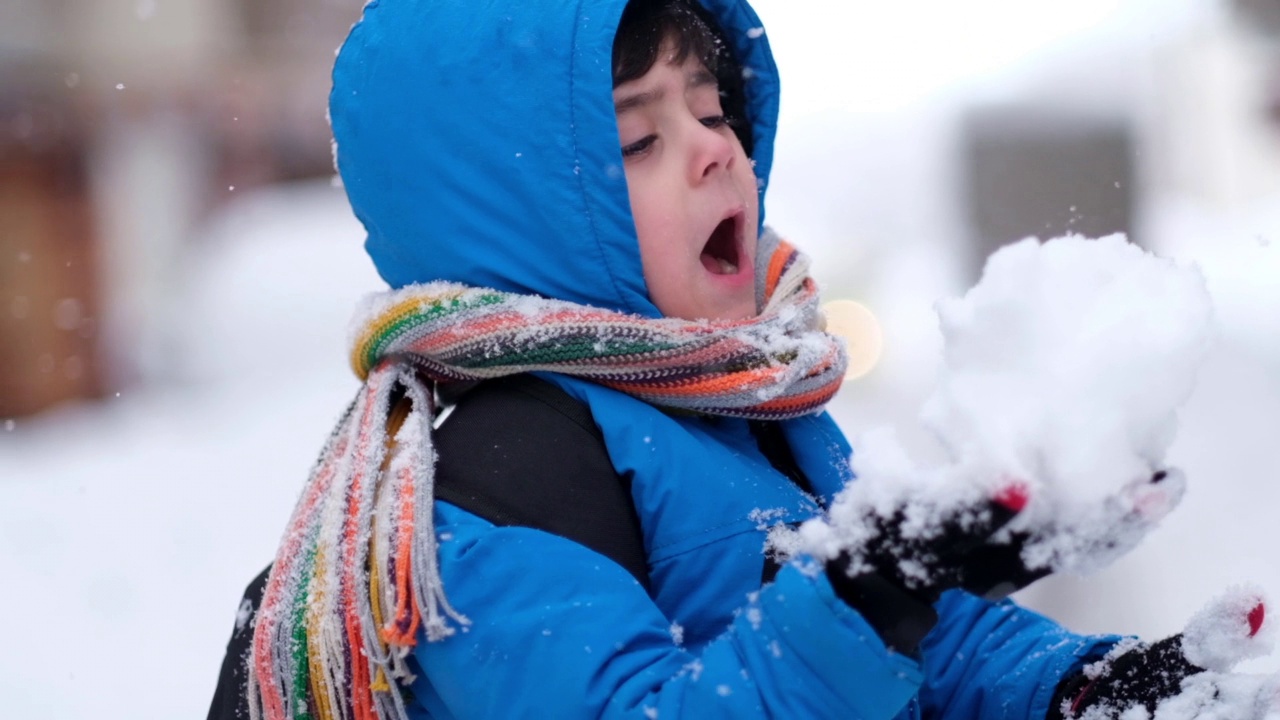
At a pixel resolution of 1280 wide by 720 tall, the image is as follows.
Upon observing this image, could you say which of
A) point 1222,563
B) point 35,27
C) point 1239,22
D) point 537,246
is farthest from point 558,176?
point 35,27

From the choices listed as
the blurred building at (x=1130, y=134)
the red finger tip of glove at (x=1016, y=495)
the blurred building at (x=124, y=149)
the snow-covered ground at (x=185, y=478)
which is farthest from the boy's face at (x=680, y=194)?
the blurred building at (x=124, y=149)

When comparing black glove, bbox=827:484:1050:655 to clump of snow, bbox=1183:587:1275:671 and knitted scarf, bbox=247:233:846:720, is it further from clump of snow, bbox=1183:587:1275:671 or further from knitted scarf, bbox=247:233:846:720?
clump of snow, bbox=1183:587:1275:671

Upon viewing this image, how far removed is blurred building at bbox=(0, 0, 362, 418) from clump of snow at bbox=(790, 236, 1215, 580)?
563cm

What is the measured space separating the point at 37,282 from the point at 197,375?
1.08 meters

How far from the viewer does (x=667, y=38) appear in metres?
1.55

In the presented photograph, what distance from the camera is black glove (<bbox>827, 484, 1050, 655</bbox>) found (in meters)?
0.95

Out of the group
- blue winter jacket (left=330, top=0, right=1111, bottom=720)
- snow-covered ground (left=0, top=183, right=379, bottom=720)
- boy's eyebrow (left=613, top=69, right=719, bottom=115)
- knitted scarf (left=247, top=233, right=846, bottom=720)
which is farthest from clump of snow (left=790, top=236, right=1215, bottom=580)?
snow-covered ground (left=0, top=183, right=379, bottom=720)

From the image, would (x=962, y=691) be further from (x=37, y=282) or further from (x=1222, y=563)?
(x=37, y=282)

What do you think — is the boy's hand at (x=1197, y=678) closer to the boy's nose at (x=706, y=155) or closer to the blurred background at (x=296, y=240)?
the boy's nose at (x=706, y=155)

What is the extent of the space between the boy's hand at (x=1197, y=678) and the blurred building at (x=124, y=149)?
5.46 metres

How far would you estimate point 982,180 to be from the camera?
5781 millimetres

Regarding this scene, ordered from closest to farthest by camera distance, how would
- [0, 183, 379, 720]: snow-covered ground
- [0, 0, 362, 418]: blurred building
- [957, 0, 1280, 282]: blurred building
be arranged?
[0, 183, 379, 720]: snow-covered ground, [957, 0, 1280, 282]: blurred building, [0, 0, 362, 418]: blurred building

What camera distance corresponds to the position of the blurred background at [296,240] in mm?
3461

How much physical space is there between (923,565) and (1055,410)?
16 cm
